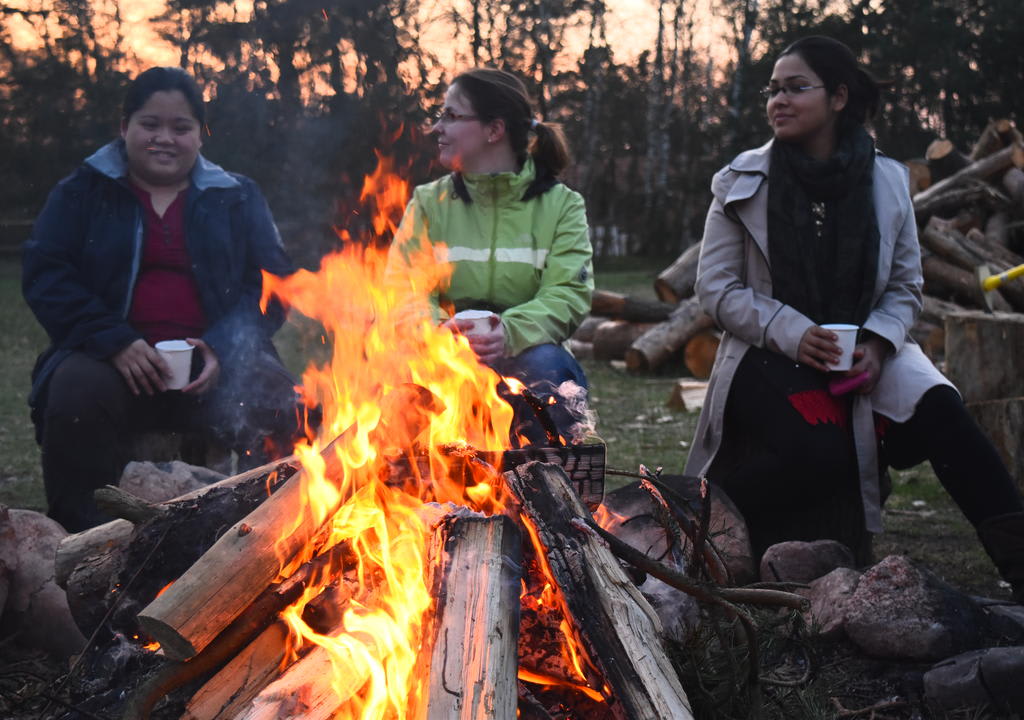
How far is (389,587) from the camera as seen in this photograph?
7.91ft

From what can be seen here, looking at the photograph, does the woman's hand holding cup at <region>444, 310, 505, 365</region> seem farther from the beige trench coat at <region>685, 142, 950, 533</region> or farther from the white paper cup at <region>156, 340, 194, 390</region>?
the white paper cup at <region>156, 340, 194, 390</region>

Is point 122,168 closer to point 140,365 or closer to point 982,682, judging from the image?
point 140,365

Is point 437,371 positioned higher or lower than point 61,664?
higher

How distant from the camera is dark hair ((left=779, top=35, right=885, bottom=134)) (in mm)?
3938

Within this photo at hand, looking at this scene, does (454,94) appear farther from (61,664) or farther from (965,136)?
(965,136)

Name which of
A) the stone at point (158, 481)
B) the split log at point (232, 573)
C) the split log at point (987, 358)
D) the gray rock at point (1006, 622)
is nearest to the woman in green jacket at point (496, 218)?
the stone at point (158, 481)

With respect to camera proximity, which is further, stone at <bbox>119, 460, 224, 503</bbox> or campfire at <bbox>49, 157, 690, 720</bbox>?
stone at <bbox>119, 460, 224, 503</bbox>

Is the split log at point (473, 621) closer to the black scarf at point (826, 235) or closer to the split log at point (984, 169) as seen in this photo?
the black scarf at point (826, 235)

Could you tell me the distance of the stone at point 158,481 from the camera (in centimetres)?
345

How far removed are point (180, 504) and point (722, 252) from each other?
2.41m

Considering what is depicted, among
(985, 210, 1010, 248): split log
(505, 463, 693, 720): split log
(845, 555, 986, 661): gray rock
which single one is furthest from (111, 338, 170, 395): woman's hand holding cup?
(985, 210, 1010, 248): split log

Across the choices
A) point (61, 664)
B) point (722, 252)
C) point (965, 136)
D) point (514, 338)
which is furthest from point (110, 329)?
point (965, 136)

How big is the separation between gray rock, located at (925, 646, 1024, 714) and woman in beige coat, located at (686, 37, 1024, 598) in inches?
37.0

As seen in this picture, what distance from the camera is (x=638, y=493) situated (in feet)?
11.4
